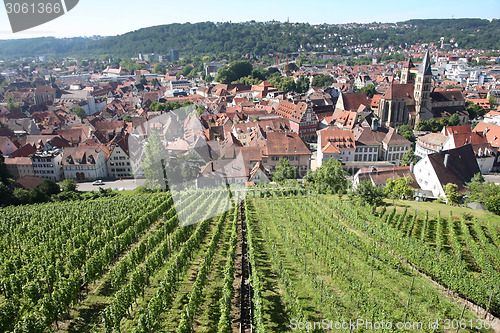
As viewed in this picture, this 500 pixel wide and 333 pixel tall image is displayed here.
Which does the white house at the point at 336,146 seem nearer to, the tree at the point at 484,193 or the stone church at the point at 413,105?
the tree at the point at 484,193

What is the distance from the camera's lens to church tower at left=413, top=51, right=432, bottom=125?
85688mm

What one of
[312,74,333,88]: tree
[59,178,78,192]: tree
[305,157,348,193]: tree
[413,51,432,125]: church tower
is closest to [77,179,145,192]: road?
[59,178,78,192]: tree

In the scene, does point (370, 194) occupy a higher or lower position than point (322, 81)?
lower

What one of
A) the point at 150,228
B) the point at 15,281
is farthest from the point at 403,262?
the point at 15,281

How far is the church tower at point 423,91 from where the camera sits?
85.7 m

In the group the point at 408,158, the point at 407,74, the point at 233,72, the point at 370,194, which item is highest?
the point at 233,72

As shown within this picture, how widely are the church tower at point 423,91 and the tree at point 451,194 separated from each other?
49904 mm

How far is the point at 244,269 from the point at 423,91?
7621 cm

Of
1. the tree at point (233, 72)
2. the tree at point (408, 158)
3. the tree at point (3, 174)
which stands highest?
the tree at point (233, 72)

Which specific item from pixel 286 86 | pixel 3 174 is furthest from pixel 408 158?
pixel 286 86

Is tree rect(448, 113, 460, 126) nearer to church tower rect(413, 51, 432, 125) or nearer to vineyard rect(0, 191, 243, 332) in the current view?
church tower rect(413, 51, 432, 125)

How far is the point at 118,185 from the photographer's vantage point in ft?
196

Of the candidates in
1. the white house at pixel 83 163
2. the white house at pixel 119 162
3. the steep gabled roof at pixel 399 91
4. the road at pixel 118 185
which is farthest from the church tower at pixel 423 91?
the white house at pixel 83 163

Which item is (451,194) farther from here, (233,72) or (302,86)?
(233,72)
